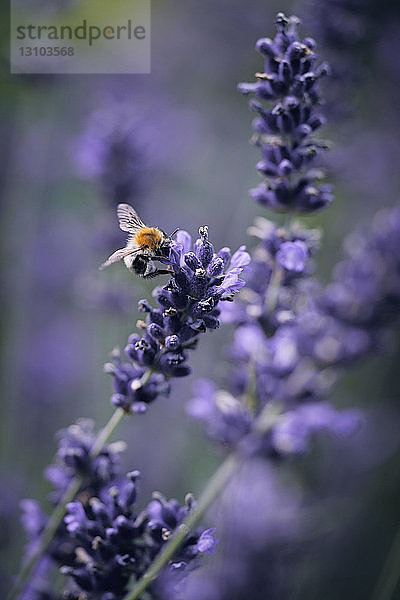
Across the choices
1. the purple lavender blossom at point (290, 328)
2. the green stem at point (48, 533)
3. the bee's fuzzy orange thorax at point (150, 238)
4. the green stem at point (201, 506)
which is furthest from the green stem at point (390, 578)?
the bee's fuzzy orange thorax at point (150, 238)

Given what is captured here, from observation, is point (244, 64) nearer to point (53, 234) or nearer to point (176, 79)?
point (176, 79)

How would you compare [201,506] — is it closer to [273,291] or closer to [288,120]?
[273,291]

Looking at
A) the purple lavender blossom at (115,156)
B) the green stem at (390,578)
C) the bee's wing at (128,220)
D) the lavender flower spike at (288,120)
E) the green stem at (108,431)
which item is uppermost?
the purple lavender blossom at (115,156)

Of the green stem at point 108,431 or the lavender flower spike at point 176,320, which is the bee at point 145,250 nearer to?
the lavender flower spike at point 176,320

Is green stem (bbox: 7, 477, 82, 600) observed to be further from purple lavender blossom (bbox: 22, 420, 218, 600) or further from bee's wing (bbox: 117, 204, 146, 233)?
bee's wing (bbox: 117, 204, 146, 233)


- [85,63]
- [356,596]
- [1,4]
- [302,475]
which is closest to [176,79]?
[85,63]

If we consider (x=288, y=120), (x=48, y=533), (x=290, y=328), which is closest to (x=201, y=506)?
(x=48, y=533)
